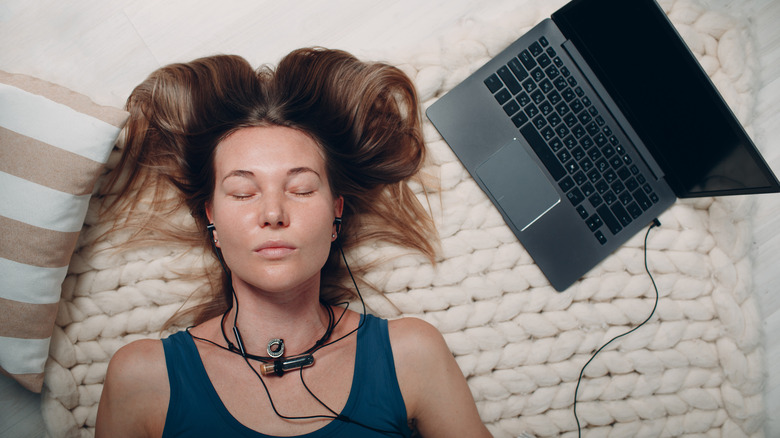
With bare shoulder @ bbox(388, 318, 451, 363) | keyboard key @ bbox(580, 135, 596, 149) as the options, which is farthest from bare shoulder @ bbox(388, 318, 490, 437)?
keyboard key @ bbox(580, 135, 596, 149)

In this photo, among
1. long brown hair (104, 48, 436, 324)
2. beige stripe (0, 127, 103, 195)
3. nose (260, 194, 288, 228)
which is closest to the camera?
nose (260, 194, 288, 228)

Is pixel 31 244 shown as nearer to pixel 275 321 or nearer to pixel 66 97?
pixel 66 97

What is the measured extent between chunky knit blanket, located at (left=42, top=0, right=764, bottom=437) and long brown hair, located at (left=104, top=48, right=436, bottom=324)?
0.06 meters

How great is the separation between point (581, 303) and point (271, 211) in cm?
94

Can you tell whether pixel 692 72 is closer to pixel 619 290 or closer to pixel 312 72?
pixel 619 290

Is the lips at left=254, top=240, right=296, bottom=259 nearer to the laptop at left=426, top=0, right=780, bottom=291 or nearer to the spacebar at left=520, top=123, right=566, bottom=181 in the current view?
the laptop at left=426, top=0, right=780, bottom=291

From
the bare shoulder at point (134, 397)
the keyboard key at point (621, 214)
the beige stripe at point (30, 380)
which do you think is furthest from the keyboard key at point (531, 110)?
the beige stripe at point (30, 380)

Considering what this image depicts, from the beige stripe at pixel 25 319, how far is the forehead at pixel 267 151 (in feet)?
1.92

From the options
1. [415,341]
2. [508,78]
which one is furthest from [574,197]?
[415,341]

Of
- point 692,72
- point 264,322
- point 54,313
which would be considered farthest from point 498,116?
point 54,313

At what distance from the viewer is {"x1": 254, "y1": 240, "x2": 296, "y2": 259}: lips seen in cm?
102

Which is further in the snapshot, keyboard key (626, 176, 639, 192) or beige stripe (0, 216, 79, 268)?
keyboard key (626, 176, 639, 192)

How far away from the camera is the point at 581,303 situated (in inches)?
53.7

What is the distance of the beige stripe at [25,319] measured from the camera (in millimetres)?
1146
